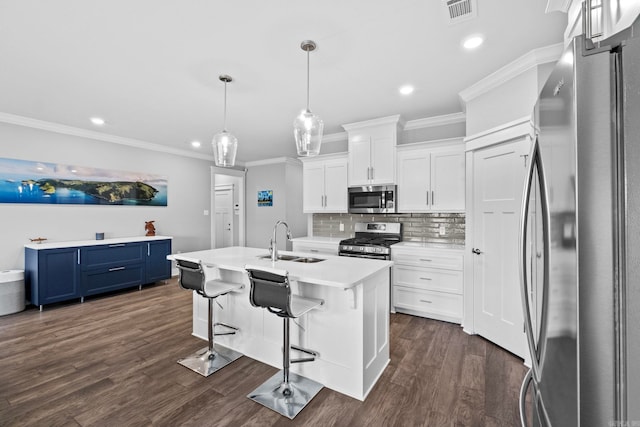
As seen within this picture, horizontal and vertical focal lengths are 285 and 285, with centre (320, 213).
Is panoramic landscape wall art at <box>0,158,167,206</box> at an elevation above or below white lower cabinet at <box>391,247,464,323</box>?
above

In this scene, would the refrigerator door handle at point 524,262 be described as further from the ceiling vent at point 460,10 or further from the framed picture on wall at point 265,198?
the framed picture on wall at point 265,198

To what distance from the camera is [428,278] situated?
353 cm

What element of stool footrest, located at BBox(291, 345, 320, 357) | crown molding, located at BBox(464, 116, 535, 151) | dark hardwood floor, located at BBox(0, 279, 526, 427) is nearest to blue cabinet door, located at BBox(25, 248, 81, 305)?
dark hardwood floor, located at BBox(0, 279, 526, 427)

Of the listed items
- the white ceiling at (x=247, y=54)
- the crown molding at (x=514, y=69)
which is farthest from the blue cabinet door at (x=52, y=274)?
the crown molding at (x=514, y=69)

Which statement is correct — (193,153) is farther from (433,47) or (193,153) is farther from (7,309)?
(433,47)

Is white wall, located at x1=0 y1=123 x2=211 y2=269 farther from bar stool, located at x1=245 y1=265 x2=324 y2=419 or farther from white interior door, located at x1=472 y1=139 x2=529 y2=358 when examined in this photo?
white interior door, located at x1=472 y1=139 x2=529 y2=358

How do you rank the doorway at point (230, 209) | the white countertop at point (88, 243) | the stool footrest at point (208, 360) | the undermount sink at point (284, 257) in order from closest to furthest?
1. the stool footrest at point (208, 360)
2. the undermount sink at point (284, 257)
3. the white countertop at point (88, 243)
4. the doorway at point (230, 209)

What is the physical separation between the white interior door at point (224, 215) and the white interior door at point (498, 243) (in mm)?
6221

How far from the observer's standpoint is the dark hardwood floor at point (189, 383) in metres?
1.86

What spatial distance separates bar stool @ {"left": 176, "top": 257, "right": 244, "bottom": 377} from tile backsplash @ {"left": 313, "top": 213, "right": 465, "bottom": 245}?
259 cm

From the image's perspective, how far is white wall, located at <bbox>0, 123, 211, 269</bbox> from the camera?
3922mm

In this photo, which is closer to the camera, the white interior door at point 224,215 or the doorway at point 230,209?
the doorway at point 230,209

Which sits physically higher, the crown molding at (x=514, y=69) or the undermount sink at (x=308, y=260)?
the crown molding at (x=514, y=69)

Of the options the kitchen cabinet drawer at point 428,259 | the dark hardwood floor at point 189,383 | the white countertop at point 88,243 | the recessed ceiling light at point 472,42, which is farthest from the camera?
the white countertop at point 88,243
